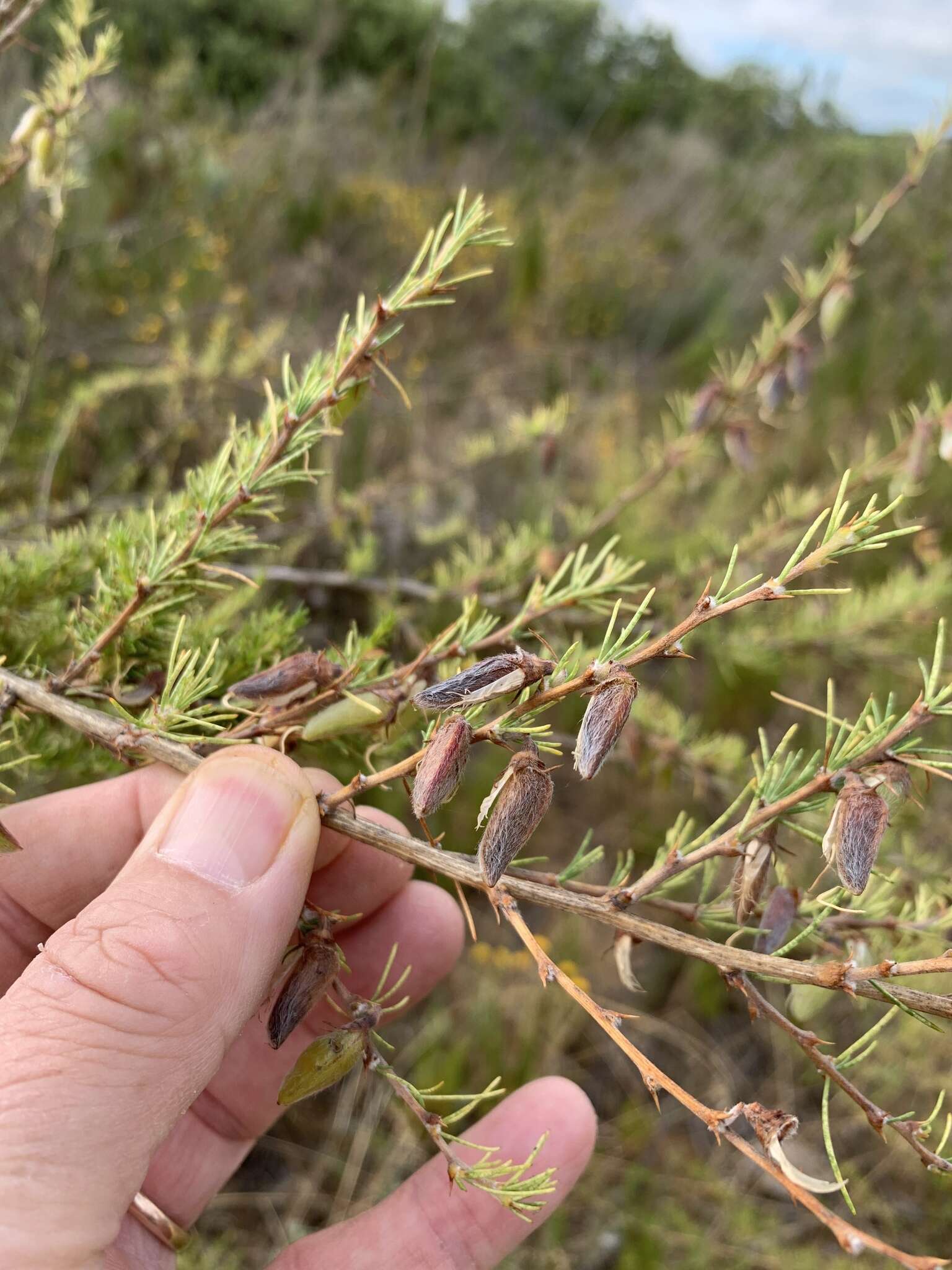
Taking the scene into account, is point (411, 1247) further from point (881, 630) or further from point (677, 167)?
point (677, 167)

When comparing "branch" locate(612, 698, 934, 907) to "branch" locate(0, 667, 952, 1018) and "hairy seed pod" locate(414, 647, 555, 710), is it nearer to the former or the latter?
"branch" locate(0, 667, 952, 1018)

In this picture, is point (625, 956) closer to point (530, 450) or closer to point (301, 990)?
point (301, 990)

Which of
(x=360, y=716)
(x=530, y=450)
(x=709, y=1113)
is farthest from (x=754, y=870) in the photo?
(x=530, y=450)

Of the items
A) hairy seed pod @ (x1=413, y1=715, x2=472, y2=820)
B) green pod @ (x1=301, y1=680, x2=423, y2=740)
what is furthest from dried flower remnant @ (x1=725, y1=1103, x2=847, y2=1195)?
green pod @ (x1=301, y1=680, x2=423, y2=740)

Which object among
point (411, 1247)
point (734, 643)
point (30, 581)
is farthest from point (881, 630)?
point (30, 581)

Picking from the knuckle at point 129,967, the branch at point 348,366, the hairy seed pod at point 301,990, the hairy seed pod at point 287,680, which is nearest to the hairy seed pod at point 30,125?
the branch at point 348,366

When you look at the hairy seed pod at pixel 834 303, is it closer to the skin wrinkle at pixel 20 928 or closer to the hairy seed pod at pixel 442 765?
the hairy seed pod at pixel 442 765
